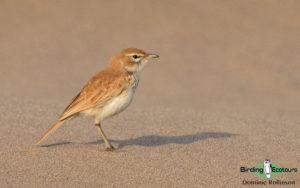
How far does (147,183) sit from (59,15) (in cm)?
1136

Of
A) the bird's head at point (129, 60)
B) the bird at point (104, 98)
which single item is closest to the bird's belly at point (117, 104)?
the bird at point (104, 98)

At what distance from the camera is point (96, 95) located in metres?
7.34

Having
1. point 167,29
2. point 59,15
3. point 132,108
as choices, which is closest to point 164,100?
point 132,108

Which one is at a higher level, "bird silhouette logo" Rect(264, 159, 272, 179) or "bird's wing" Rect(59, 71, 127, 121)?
"bird's wing" Rect(59, 71, 127, 121)

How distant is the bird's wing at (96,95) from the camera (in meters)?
7.32

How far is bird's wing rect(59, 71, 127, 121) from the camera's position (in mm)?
7320

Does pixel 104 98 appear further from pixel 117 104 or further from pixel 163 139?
pixel 163 139

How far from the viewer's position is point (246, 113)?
1092 cm
